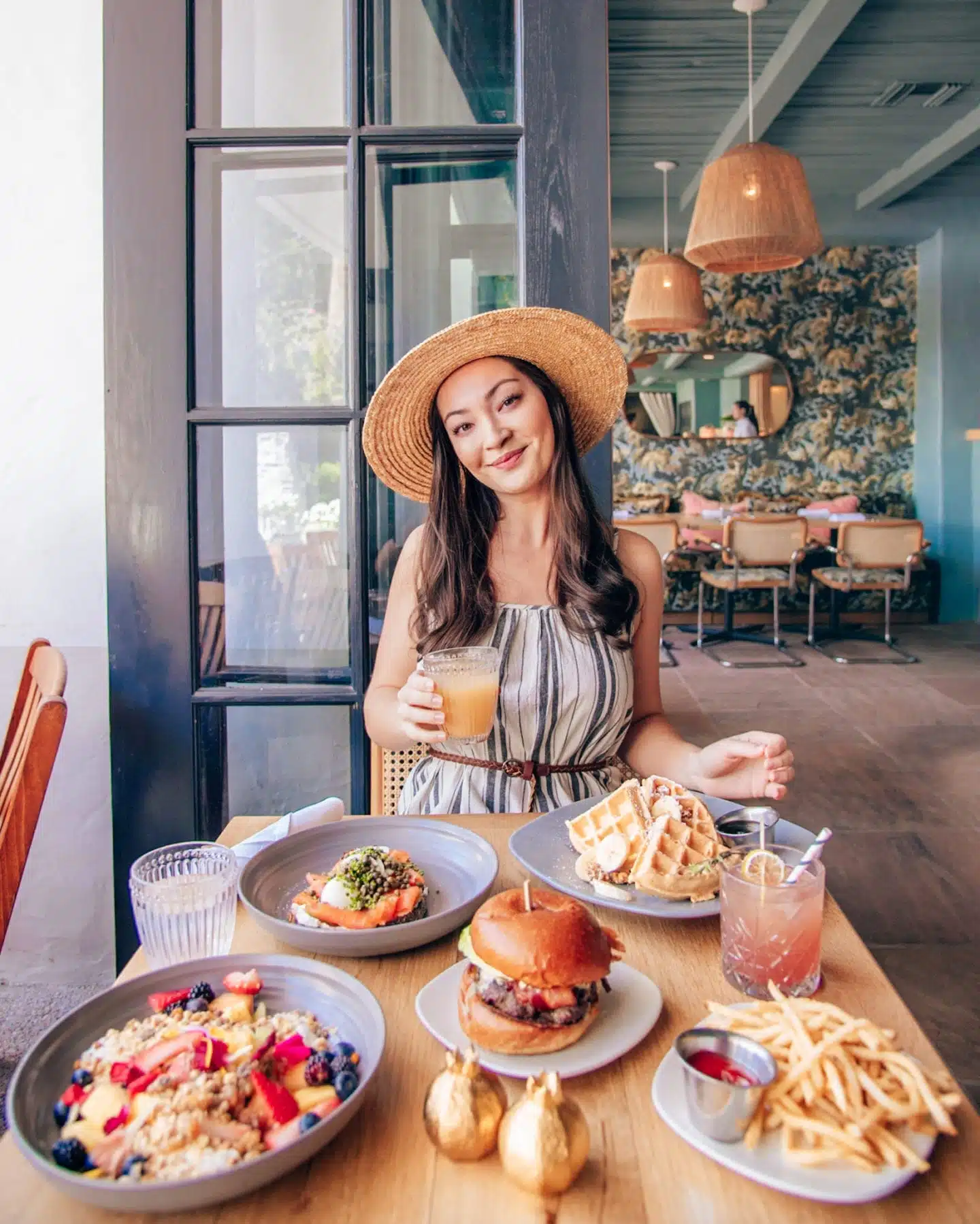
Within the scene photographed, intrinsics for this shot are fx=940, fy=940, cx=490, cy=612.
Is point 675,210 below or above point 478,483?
above

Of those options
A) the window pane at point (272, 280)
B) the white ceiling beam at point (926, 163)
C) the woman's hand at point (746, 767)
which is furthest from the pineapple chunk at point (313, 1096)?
the white ceiling beam at point (926, 163)

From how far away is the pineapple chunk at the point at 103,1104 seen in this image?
71cm

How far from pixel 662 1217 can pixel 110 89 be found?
1976mm

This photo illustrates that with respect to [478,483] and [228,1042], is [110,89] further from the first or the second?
[228,1042]

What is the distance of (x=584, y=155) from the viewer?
1.79m

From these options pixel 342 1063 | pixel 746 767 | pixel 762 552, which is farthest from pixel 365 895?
pixel 762 552

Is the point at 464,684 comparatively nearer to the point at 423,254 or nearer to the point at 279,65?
the point at 423,254

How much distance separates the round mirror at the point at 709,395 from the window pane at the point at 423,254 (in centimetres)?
705

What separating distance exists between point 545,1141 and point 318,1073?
20 centimetres

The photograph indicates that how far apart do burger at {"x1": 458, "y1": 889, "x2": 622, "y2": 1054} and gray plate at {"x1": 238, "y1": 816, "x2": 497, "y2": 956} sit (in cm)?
18

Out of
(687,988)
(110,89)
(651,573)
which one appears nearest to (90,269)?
(110,89)

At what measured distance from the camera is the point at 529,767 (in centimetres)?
169

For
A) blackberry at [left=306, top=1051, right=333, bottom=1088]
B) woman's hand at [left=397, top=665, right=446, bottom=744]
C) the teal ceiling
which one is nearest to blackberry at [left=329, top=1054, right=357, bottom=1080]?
blackberry at [left=306, top=1051, right=333, bottom=1088]

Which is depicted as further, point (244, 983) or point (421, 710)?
point (421, 710)
